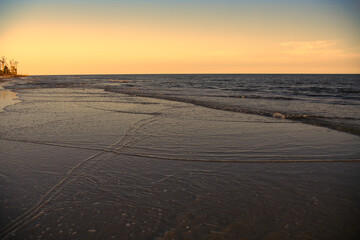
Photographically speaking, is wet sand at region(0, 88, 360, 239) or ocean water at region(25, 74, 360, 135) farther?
ocean water at region(25, 74, 360, 135)

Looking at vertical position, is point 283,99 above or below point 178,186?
above

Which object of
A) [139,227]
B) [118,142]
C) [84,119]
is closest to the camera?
[139,227]

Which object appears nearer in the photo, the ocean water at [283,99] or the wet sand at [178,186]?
the wet sand at [178,186]

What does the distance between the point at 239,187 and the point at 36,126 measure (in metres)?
7.67

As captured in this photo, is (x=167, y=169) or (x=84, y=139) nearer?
(x=167, y=169)

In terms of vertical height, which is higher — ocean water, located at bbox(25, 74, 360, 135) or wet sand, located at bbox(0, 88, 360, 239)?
ocean water, located at bbox(25, 74, 360, 135)

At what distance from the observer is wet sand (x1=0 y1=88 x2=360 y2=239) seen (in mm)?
2811

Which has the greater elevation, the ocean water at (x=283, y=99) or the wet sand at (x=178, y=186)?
the ocean water at (x=283, y=99)

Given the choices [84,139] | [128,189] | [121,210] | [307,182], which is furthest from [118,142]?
[307,182]

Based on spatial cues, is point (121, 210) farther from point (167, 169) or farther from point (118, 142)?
point (118, 142)

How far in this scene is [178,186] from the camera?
387 cm

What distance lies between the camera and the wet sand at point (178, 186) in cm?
281

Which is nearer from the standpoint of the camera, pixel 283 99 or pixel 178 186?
pixel 178 186

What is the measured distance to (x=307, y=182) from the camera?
4.05 m
